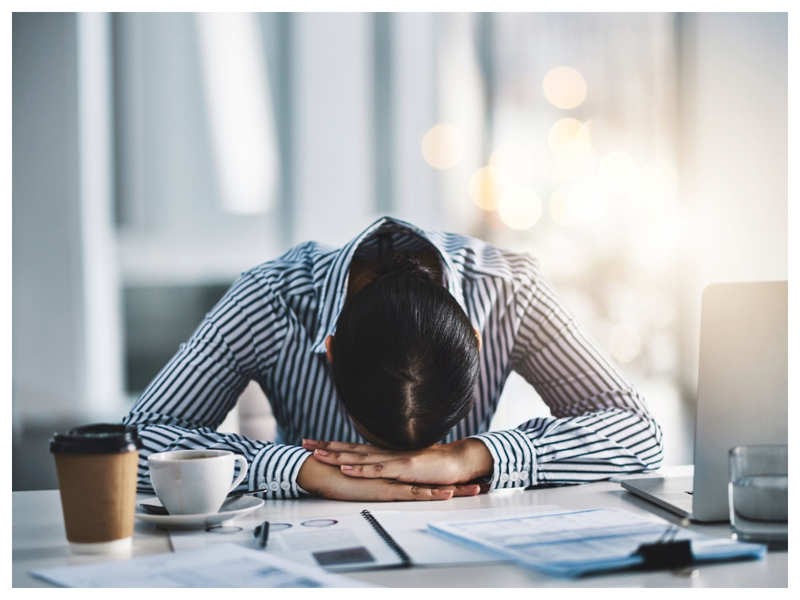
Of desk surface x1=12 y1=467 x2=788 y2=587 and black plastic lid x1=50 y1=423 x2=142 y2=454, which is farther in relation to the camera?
black plastic lid x1=50 y1=423 x2=142 y2=454

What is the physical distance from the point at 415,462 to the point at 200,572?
0.45 m

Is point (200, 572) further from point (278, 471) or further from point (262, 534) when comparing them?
point (278, 471)

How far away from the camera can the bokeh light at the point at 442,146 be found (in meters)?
4.12

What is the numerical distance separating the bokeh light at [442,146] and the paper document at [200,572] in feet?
11.1

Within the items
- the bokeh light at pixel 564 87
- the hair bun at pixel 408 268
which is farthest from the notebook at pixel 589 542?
the bokeh light at pixel 564 87

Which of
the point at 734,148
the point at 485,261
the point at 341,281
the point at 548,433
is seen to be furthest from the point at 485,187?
the point at 548,433

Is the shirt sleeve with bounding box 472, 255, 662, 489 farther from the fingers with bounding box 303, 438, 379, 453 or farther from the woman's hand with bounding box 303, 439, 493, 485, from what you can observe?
the fingers with bounding box 303, 438, 379, 453

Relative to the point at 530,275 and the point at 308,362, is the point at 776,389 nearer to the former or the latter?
the point at 530,275

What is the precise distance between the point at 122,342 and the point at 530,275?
8.89ft

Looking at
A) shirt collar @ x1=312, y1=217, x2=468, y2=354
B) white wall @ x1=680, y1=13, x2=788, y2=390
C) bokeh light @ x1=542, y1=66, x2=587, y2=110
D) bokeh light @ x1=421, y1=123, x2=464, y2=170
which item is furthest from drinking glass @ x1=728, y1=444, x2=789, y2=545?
bokeh light @ x1=542, y1=66, x2=587, y2=110

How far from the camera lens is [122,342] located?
394 centimetres

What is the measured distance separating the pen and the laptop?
18.2 inches

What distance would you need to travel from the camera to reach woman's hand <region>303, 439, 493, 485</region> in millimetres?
1194
